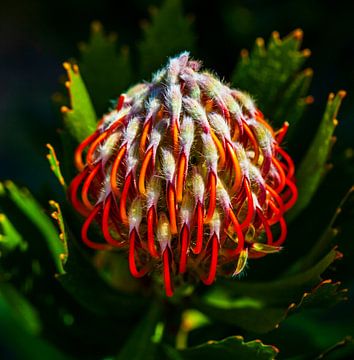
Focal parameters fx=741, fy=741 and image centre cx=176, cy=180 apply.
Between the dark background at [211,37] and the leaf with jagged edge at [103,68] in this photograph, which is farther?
the dark background at [211,37]

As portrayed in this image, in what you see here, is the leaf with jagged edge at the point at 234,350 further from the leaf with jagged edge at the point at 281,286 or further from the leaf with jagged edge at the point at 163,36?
the leaf with jagged edge at the point at 163,36

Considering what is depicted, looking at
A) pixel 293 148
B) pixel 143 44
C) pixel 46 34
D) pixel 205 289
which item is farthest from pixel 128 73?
pixel 46 34

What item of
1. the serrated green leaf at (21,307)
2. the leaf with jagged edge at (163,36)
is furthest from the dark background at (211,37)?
the serrated green leaf at (21,307)

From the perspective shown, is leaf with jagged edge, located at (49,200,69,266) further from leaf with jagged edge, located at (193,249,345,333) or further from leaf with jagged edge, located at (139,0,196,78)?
leaf with jagged edge, located at (139,0,196,78)

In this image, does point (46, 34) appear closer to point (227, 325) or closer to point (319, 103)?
point (319, 103)

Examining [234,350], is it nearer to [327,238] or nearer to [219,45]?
[327,238]

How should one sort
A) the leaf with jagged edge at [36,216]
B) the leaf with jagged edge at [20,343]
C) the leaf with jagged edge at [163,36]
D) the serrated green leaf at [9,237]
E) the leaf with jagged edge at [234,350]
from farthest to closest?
the leaf with jagged edge at [20,343] → the leaf with jagged edge at [163,36] → the leaf with jagged edge at [36,216] → the serrated green leaf at [9,237] → the leaf with jagged edge at [234,350]

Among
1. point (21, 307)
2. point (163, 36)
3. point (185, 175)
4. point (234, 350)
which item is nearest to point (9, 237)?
point (21, 307)
